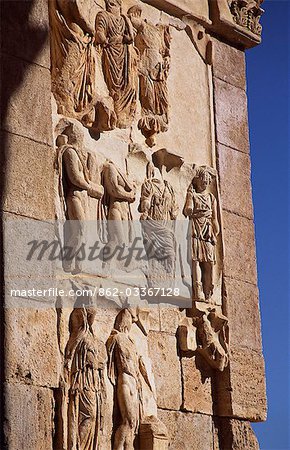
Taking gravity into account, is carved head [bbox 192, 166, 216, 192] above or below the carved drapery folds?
below

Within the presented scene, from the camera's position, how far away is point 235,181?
47.4ft

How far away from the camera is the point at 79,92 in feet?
40.9

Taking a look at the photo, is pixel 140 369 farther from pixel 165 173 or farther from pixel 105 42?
pixel 105 42

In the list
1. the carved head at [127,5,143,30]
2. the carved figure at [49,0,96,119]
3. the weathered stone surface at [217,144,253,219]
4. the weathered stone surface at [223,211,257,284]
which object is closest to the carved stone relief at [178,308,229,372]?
the weathered stone surface at [223,211,257,284]

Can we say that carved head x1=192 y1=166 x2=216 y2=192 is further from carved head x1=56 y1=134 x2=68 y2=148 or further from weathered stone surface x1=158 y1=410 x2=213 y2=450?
weathered stone surface x1=158 y1=410 x2=213 y2=450

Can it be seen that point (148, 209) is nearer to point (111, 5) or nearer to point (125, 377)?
point (125, 377)

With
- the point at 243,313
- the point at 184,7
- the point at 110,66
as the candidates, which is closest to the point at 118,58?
the point at 110,66

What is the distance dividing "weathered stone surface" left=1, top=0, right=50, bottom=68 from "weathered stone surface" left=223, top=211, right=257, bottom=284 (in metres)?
3.13

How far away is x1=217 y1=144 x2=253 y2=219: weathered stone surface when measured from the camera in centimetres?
1424

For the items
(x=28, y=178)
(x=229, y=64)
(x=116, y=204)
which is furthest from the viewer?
(x=229, y=64)

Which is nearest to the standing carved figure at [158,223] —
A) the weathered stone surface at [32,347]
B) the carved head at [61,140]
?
the carved head at [61,140]

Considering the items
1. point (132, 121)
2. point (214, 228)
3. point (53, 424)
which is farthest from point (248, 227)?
point (53, 424)

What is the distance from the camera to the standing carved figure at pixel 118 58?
1288cm

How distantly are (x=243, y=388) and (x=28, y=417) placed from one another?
11.1 feet
